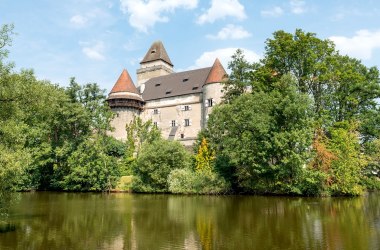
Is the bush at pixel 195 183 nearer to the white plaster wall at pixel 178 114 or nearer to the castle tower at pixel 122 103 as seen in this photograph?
the white plaster wall at pixel 178 114

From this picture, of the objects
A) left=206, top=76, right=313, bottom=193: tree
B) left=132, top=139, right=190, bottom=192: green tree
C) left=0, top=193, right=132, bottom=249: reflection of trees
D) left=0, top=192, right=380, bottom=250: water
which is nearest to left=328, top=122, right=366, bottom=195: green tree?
left=206, top=76, right=313, bottom=193: tree

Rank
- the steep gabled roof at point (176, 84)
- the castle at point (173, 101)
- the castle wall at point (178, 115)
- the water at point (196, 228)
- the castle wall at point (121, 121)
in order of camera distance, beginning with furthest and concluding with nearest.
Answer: the steep gabled roof at point (176, 84) → the castle wall at point (178, 115) → the castle wall at point (121, 121) → the castle at point (173, 101) → the water at point (196, 228)

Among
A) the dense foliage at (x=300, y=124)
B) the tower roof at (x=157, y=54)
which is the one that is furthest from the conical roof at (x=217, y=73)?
the tower roof at (x=157, y=54)

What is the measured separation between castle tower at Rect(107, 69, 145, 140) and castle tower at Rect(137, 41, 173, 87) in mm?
10597

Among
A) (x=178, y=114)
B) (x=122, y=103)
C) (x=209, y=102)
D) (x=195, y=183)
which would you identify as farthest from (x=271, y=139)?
(x=122, y=103)

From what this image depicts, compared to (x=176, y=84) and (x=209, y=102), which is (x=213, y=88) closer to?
(x=209, y=102)

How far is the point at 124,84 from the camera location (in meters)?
49.6

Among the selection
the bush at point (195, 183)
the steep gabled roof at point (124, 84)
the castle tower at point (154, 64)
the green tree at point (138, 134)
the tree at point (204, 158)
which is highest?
the castle tower at point (154, 64)

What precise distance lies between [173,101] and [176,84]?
3.15m

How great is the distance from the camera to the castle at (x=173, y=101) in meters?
46.1

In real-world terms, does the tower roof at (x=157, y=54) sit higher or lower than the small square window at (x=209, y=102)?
higher

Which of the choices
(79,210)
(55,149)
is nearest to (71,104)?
(55,149)

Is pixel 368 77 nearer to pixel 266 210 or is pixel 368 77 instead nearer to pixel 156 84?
pixel 266 210

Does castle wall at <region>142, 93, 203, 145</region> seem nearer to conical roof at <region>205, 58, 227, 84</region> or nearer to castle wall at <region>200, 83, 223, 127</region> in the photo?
castle wall at <region>200, 83, 223, 127</region>
